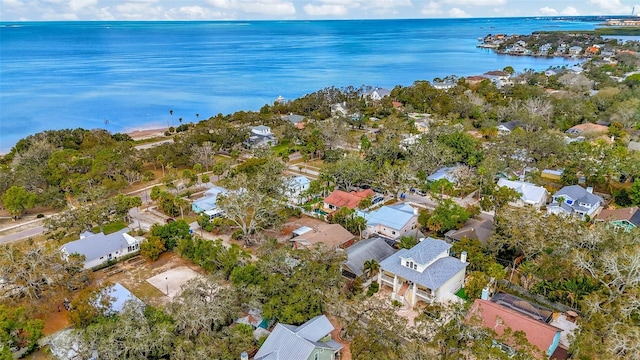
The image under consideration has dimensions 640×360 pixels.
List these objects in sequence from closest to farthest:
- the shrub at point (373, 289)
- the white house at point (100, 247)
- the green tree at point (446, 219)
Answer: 1. the shrub at point (373, 289)
2. the white house at point (100, 247)
3. the green tree at point (446, 219)

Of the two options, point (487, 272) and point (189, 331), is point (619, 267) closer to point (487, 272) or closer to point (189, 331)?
point (487, 272)

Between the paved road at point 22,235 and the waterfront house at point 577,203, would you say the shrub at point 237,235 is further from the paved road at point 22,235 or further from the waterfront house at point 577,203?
the waterfront house at point 577,203

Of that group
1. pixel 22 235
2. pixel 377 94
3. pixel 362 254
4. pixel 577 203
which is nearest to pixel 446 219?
pixel 362 254

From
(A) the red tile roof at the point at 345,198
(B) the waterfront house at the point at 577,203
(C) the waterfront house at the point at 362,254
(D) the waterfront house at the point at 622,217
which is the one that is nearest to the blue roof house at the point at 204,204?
(A) the red tile roof at the point at 345,198

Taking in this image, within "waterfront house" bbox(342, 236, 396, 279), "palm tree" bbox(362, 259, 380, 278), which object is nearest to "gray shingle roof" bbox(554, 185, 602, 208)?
"waterfront house" bbox(342, 236, 396, 279)

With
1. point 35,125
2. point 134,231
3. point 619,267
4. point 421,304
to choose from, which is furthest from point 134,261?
point 35,125

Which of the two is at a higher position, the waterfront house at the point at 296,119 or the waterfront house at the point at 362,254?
the waterfront house at the point at 362,254
